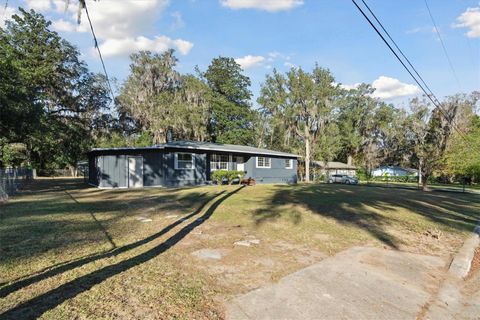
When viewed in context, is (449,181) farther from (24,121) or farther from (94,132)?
(24,121)

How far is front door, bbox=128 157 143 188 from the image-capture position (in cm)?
1806

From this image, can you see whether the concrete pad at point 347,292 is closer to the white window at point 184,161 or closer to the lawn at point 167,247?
the lawn at point 167,247

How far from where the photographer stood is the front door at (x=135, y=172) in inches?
711

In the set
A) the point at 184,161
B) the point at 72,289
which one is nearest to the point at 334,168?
the point at 184,161

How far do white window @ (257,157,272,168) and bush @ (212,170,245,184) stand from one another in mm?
3447

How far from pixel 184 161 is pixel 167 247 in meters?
14.1

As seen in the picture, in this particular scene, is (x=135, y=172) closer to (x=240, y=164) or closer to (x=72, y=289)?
(x=240, y=164)

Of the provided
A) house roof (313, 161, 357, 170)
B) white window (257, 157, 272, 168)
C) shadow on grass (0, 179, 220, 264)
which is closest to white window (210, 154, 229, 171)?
white window (257, 157, 272, 168)

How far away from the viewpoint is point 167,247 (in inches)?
→ 203

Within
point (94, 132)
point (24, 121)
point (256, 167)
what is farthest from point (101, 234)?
point (94, 132)

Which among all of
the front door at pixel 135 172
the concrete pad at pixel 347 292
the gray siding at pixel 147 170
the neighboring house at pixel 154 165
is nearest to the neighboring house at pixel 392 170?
the neighboring house at pixel 154 165

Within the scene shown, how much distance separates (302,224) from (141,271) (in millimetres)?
4538

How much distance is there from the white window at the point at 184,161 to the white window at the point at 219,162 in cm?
206

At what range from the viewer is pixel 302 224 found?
739 cm
